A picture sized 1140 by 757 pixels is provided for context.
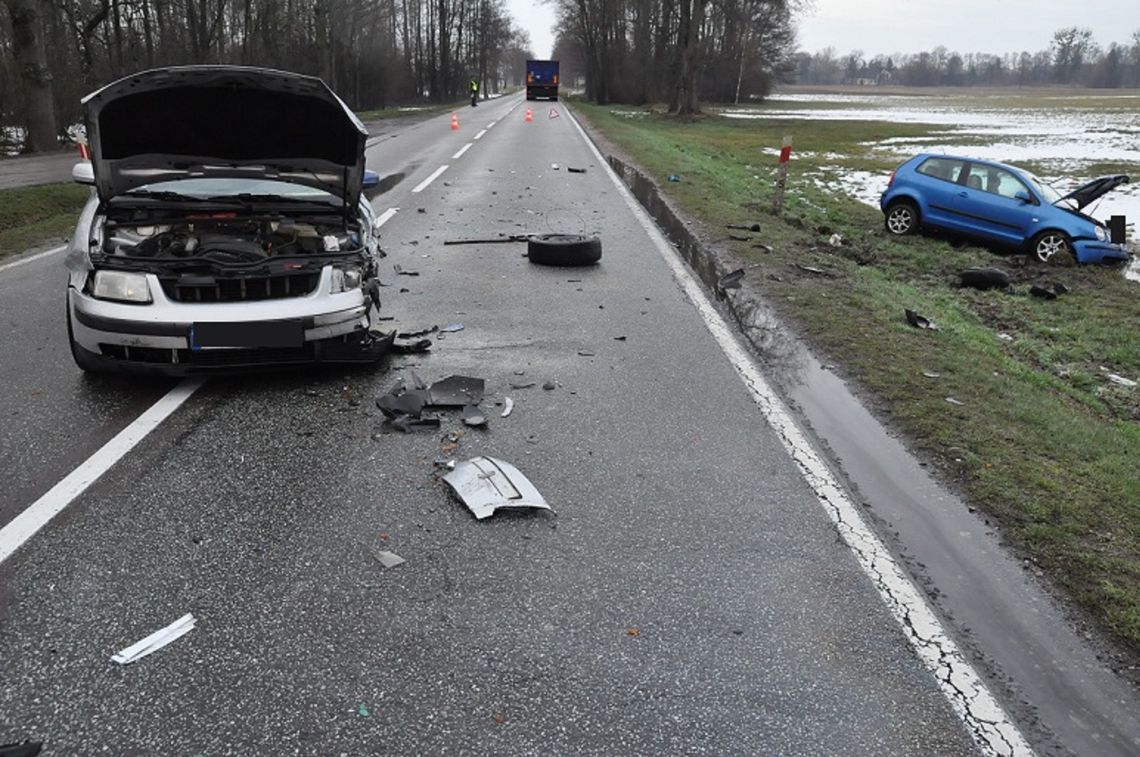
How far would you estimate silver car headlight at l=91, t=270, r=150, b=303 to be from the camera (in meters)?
4.81

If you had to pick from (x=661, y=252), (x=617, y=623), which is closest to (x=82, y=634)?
(x=617, y=623)

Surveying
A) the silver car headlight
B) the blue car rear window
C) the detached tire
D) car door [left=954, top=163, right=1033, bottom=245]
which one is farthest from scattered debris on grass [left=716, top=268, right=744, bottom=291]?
the blue car rear window

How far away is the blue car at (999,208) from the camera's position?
11.4 metres

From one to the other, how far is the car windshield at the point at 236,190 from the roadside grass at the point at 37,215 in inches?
194

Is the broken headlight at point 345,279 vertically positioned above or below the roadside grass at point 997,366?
above

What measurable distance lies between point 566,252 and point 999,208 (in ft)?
23.6

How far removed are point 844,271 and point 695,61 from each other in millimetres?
35423

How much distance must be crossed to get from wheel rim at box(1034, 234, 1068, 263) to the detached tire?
6891 millimetres

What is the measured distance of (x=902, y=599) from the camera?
3186 millimetres

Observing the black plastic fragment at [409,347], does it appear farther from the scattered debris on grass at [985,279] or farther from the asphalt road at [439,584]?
the scattered debris on grass at [985,279]

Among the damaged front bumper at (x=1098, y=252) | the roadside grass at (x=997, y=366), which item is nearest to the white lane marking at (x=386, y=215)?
the roadside grass at (x=997, y=366)

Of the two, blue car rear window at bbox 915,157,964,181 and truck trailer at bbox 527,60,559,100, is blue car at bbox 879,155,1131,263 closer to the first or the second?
blue car rear window at bbox 915,157,964,181

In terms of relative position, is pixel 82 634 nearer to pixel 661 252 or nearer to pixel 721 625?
pixel 721 625

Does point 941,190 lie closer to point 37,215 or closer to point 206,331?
point 206,331
